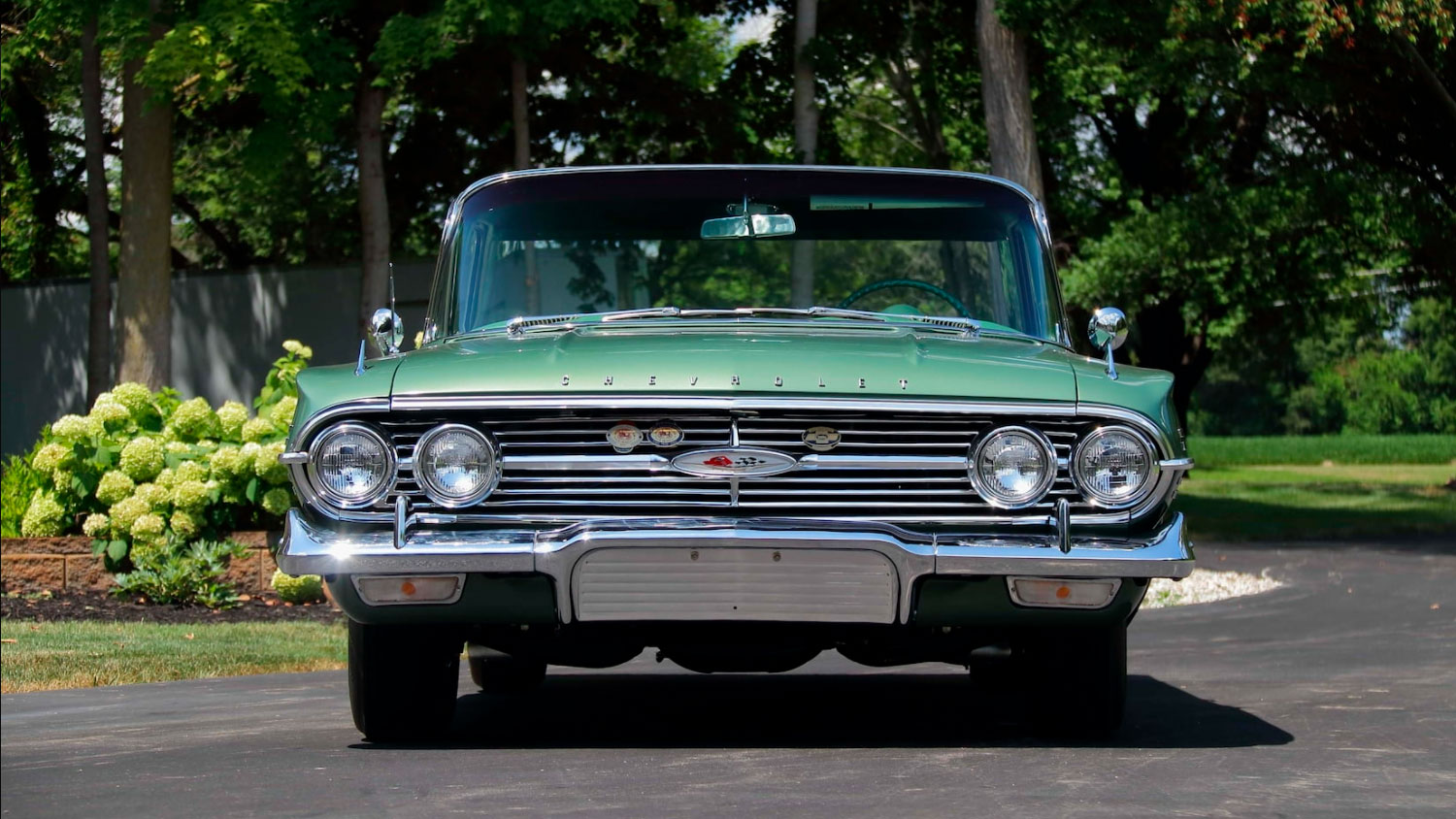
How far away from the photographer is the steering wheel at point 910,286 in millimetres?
6700

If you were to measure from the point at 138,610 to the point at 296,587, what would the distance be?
913 mm

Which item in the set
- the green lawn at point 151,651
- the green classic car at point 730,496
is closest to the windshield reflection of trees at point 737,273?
the green classic car at point 730,496

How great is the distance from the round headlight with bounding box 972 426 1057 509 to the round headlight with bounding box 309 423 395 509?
1584 mm

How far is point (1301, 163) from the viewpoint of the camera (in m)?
22.3

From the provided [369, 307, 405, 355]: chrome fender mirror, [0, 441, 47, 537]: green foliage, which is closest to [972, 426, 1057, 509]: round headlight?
[369, 307, 405, 355]: chrome fender mirror

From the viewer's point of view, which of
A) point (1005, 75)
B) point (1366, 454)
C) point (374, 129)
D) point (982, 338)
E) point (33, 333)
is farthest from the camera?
point (1366, 454)

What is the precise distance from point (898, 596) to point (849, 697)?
2389 millimetres

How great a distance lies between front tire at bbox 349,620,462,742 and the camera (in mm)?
5711

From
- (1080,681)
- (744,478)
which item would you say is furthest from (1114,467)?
(744,478)

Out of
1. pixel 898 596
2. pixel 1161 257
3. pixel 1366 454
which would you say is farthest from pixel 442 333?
pixel 1366 454

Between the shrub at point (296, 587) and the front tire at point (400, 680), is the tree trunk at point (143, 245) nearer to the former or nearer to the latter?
the shrub at point (296, 587)

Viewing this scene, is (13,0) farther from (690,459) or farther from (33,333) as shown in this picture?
(690,459)

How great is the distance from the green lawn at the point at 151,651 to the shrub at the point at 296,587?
28.5 inches

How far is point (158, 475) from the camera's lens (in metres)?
12.4
